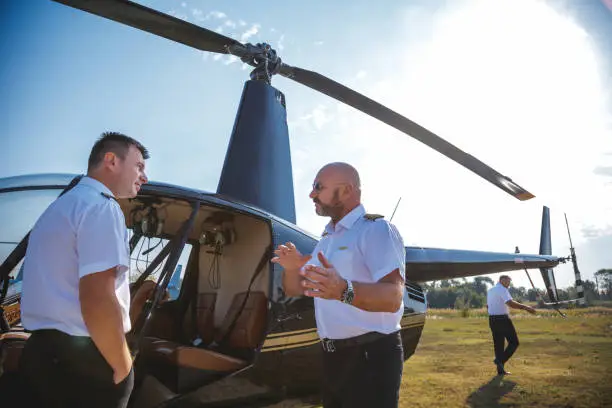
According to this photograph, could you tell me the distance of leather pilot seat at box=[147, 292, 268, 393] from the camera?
2.88 metres

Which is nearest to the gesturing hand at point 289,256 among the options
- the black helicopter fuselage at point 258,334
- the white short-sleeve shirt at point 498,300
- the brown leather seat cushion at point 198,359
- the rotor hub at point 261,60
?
the black helicopter fuselage at point 258,334

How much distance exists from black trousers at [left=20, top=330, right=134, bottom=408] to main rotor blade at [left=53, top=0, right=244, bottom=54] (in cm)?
413

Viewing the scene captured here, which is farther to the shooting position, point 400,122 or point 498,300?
point 498,300

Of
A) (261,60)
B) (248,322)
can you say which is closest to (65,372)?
(248,322)

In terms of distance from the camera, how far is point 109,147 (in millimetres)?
1561

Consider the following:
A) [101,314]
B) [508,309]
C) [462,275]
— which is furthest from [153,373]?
[508,309]

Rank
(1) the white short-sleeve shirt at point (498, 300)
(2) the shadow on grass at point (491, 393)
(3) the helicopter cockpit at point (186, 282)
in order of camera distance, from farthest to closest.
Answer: (1) the white short-sleeve shirt at point (498, 300) < (2) the shadow on grass at point (491, 393) < (3) the helicopter cockpit at point (186, 282)

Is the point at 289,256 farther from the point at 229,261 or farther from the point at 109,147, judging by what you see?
the point at 229,261

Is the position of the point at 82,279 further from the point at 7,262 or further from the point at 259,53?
the point at 259,53

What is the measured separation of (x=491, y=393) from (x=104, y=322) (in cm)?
577

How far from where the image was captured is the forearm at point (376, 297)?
154 centimetres

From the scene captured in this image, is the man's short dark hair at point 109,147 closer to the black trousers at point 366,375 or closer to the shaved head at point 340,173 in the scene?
the shaved head at point 340,173

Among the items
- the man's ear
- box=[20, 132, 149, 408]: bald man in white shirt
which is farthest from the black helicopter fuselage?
box=[20, 132, 149, 408]: bald man in white shirt

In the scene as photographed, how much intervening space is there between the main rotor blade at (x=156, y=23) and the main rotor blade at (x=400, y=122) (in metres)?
1.44
